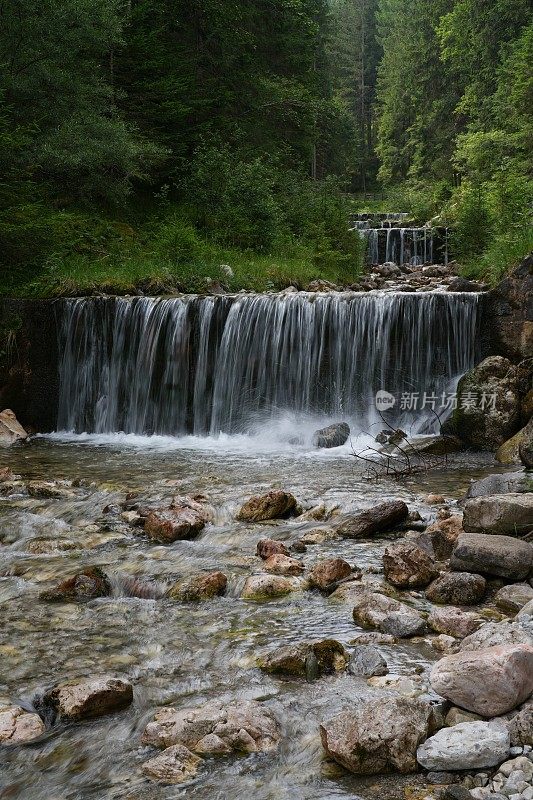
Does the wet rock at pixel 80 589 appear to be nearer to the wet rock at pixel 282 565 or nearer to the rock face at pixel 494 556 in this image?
the wet rock at pixel 282 565

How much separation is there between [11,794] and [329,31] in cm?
3986

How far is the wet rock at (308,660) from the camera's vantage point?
369 cm

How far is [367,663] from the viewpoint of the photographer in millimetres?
3660

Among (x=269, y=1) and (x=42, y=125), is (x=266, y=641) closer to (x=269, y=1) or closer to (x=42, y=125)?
(x=42, y=125)

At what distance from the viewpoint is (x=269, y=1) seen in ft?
77.3

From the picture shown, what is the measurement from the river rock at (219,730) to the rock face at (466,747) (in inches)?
27.7

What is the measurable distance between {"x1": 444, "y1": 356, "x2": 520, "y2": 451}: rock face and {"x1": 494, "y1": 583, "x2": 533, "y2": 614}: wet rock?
18.5ft

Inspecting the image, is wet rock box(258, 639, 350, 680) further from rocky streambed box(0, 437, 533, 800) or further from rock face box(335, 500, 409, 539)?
rock face box(335, 500, 409, 539)

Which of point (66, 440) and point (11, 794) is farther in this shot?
point (66, 440)

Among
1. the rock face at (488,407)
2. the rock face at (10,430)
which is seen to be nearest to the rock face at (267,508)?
the rock face at (488,407)

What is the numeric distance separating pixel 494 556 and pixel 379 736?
7.07 feet

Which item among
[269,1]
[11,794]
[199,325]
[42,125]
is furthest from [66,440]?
[269,1]

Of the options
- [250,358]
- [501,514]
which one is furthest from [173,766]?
[250,358]

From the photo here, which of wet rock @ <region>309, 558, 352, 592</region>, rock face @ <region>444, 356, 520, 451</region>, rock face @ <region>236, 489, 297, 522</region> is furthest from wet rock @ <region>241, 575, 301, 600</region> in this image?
rock face @ <region>444, 356, 520, 451</region>
